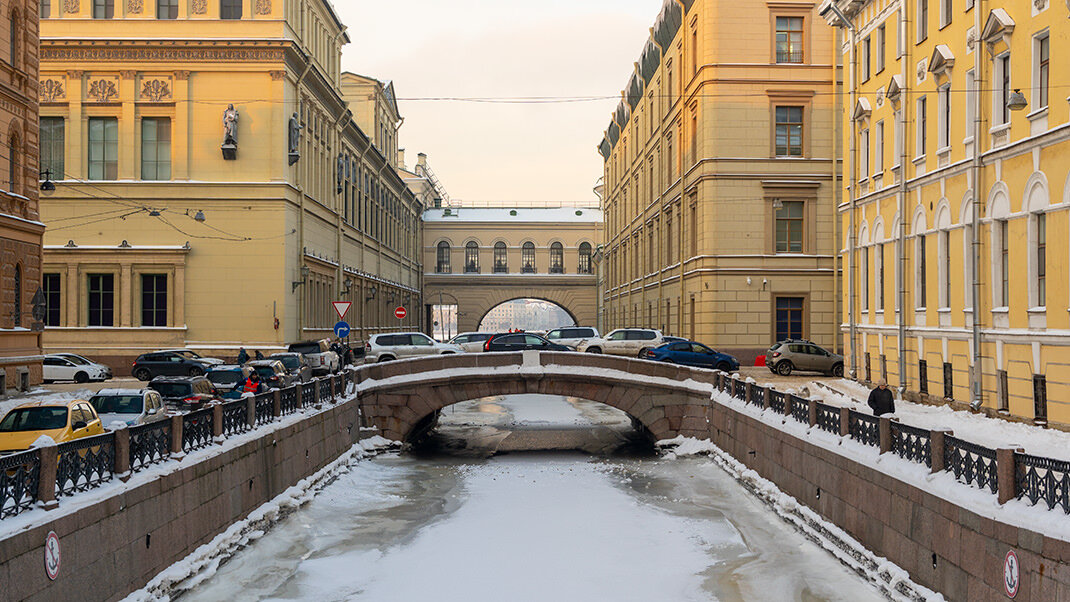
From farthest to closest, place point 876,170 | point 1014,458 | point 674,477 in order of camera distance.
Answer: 1. point 876,170
2. point 674,477
3. point 1014,458

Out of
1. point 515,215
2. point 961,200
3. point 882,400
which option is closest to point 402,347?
point 961,200

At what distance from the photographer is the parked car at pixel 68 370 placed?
3678cm

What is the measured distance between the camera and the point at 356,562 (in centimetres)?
1861

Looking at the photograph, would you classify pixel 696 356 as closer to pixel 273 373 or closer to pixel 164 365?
pixel 273 373

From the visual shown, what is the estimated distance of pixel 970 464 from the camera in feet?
43.3

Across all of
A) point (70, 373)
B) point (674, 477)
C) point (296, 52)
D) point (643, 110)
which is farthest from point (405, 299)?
point (674, 477)

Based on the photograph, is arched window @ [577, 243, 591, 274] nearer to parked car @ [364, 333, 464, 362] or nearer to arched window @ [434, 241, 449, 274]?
arched window @ [434, 241, 449, 274]

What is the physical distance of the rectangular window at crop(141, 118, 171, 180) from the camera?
4206cm

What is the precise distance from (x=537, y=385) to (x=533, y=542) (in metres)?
13.3

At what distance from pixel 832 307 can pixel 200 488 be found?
3281 centimetres

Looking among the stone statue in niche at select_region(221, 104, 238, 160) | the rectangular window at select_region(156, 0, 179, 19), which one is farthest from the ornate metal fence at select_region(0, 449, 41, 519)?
the rectangular window at select_region(156, 0, 179, 19)

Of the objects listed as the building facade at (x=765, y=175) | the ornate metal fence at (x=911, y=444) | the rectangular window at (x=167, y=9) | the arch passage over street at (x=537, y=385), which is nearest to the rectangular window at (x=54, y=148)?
the rectangular window at (x=167, y=9)

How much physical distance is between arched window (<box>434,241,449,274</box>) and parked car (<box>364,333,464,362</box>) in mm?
49973

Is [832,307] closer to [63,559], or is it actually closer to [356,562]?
[356,562]
